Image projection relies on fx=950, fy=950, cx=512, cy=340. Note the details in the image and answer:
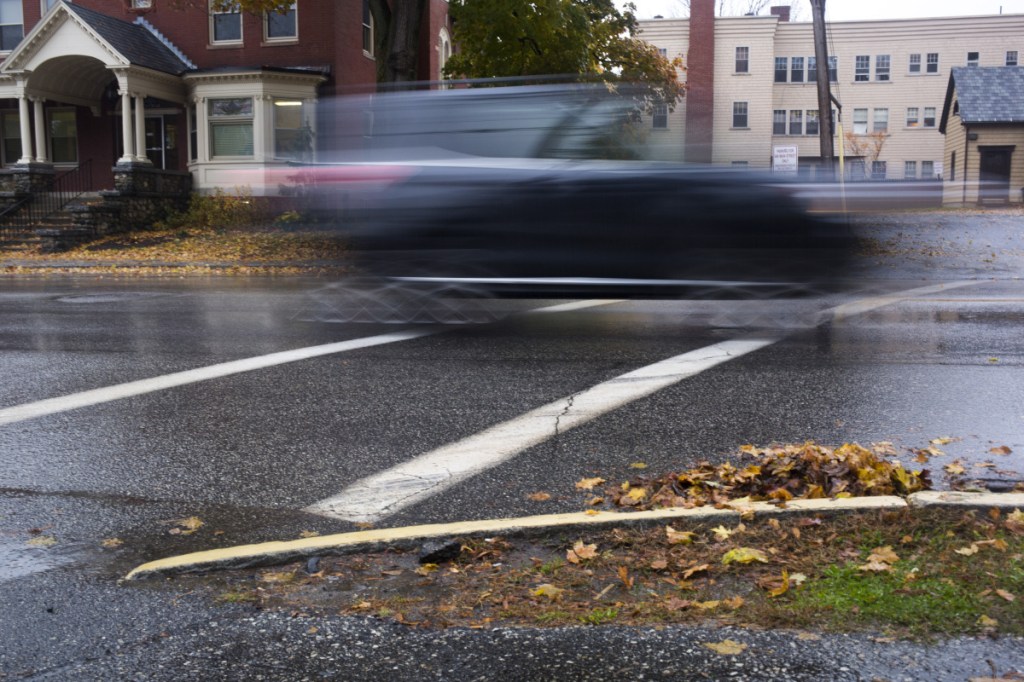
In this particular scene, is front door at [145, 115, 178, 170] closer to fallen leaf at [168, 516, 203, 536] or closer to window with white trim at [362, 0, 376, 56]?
window with white trim at [362, 0, 376, 56]

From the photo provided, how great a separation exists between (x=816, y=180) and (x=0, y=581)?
7.32 metres

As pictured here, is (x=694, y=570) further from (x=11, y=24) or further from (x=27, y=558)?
(x=11, y=24)

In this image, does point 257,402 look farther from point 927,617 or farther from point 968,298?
point 968,298

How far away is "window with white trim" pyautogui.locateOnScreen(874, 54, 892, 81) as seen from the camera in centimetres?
5247

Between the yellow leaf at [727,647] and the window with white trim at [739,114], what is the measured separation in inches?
2104

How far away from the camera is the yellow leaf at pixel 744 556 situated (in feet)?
10.6

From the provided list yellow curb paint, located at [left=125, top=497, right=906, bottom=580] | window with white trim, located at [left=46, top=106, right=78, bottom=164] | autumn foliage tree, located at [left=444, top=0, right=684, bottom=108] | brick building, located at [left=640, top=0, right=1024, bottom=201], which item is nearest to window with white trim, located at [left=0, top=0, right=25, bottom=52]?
window with white trim, located at [left=46, top=106, right=78, bottom=164]

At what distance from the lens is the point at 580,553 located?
3.37 m

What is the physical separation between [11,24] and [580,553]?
110 ft

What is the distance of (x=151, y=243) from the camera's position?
22188 mm

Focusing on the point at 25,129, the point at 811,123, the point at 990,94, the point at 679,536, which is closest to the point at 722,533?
the point at 679,536

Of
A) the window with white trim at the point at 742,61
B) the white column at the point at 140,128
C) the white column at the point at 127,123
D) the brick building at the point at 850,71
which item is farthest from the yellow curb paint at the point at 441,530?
the window with white trim at the point at 742,61

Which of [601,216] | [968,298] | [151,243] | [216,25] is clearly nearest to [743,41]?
[216,25]

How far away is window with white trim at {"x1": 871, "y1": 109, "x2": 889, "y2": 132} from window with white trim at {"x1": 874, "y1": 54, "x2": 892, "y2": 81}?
1868mm
